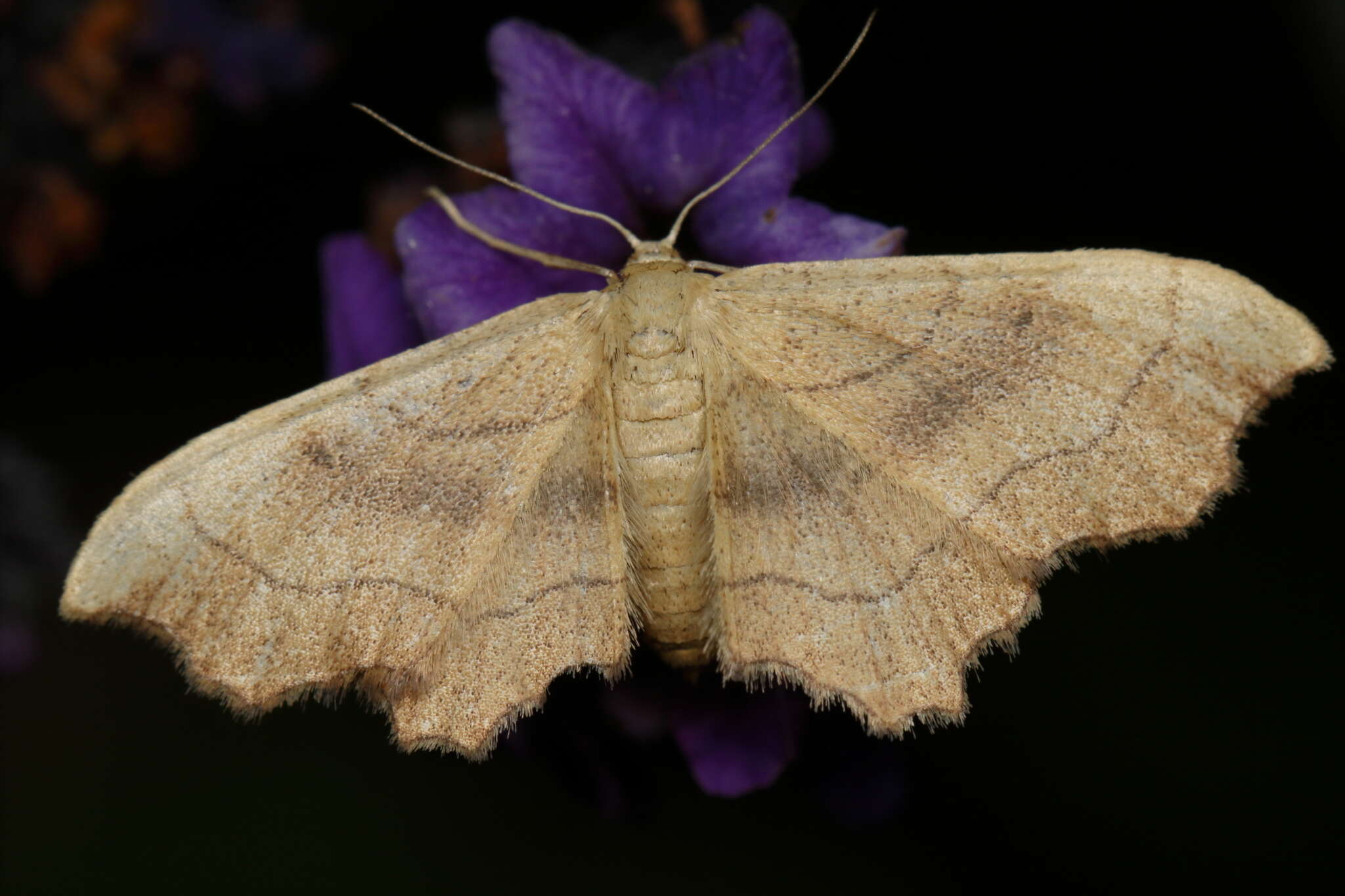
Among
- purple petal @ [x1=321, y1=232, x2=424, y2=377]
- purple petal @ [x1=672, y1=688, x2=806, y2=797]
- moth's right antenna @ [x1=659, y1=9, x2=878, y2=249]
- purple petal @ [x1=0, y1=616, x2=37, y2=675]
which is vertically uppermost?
moth's right antenna @ [x1=659, y1=9, x2=878, y2=249]

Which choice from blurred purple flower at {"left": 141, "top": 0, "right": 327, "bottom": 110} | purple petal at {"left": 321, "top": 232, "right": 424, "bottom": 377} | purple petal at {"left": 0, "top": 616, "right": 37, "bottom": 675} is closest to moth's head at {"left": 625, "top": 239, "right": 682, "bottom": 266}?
purple petal at {"left": 321, "top": 232, "right": 424, "bottom": 377}

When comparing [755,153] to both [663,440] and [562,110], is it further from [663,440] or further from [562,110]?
[663,440]

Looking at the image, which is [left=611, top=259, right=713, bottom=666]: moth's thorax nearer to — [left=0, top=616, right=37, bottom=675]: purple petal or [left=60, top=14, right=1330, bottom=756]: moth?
[left=60, top=14, right=1330, bottom=756]: moth

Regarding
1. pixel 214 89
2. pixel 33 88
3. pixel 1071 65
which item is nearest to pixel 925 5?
pixel 1071 65

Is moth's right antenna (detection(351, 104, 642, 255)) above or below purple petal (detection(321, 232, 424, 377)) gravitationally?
above

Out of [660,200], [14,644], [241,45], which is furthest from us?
[14,644]

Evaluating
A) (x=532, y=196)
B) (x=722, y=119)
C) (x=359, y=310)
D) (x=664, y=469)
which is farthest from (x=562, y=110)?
(x=664, y=469)

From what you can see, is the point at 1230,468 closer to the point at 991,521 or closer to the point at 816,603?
the point at 991,521
